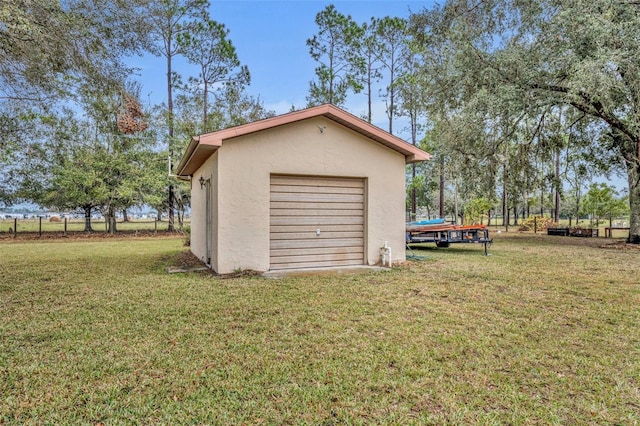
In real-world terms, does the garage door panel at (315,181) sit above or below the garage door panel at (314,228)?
above

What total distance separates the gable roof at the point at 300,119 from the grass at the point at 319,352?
2607 millimetres

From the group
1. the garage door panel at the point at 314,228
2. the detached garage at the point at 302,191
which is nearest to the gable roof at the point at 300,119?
the detached garage at the point at 302,191

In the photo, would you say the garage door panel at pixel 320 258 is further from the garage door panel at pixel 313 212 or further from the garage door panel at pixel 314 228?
the garage door panel at pixel 313 212

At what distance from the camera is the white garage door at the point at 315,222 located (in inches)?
293

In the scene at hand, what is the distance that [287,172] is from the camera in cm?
733

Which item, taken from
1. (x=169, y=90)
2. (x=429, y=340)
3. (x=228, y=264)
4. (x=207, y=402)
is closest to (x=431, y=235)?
(x=228, y=264)

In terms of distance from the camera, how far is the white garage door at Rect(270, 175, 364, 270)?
24.4ft

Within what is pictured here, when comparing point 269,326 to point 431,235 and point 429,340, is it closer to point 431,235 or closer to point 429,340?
point 429,340

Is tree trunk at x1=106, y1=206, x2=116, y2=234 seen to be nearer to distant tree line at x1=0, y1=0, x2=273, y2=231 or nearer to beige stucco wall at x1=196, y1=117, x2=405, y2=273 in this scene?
distant tree line at x1=0, y1=0, x2=273, y2=231

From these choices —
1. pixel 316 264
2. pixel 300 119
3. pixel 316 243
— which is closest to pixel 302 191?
pixel 316 243

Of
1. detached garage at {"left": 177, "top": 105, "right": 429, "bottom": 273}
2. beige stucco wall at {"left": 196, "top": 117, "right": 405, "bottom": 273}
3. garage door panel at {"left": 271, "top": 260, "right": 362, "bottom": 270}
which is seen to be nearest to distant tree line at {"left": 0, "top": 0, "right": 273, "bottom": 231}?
detached garage at {"left": 177, "top": 105, "right": 429, "bottom": 273}

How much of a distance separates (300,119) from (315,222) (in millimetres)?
2177

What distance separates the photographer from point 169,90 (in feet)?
69.2

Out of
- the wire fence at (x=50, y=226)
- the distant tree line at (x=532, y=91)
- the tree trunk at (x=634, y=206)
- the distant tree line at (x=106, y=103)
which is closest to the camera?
the distant tree line at (x=106, y=103)
